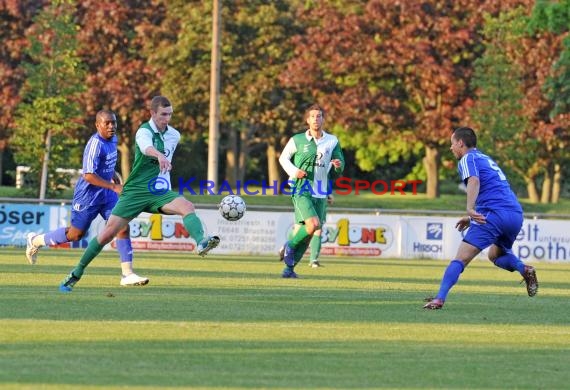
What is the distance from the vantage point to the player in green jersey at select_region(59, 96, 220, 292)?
50.4ft

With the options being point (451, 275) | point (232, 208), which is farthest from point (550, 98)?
point (451, 275)

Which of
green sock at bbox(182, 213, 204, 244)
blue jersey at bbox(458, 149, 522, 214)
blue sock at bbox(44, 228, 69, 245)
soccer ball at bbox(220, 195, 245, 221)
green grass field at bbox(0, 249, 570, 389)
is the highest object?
blue jersey at bbox(458, 149, 522, 214)

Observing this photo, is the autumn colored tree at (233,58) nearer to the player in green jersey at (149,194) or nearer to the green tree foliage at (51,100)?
the green tree foliage at (51,100)

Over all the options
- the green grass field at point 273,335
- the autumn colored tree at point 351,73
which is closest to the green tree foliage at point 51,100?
the autumn colored tree at point 351,73

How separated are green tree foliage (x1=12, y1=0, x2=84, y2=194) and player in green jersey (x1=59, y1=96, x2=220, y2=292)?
24.7 m

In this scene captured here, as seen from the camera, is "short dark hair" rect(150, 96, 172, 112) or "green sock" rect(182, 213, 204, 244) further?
"short dark hair" rect(150, 96, 172, 112)

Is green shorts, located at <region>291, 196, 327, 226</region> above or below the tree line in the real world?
below

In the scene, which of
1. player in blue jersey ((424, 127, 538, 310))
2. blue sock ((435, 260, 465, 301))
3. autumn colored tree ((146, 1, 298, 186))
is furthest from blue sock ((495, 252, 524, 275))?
autumn colored tree ((146, 1, 298, 186))

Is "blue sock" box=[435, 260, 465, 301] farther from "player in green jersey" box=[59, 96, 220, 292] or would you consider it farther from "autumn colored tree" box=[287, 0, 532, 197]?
"autumn colored tree" box=[287, 0, 532, 197]

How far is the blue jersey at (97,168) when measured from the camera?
16.3 m

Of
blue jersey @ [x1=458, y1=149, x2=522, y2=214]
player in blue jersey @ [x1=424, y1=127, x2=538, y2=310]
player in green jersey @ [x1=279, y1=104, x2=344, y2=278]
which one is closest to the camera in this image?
player in blue jersey @ [x1=424, y1=127, x2=538, y2=310]

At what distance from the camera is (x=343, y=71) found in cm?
5222

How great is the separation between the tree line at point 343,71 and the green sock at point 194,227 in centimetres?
3260

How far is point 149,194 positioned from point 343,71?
3718 centimetres
